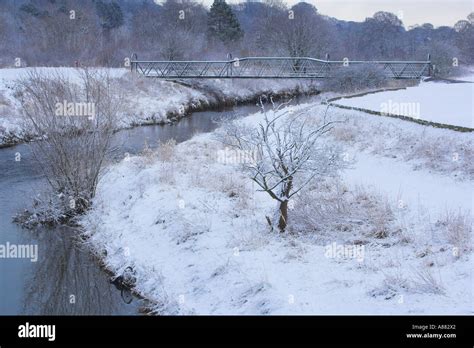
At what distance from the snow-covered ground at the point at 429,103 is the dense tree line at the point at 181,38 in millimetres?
5755

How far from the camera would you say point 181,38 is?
144 ft

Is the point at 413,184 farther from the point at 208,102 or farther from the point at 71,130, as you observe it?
the point at 208,102

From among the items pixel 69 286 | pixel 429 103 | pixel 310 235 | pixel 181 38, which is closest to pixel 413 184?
pixel 310 235

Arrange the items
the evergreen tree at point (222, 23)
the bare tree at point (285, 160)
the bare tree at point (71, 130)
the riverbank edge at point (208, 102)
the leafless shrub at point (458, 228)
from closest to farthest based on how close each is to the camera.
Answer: the leafless shrub at point (458, 228) → the bare tree at point (285, 160) → the bare tree at point (71, 130) → the riverbank edge at point (208, 102) → the evergreen tree at point (222, 23)

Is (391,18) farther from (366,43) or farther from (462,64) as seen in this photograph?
(462,64)

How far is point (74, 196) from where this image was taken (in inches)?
551

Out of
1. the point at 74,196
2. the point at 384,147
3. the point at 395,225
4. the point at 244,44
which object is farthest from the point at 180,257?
the point at 244,44

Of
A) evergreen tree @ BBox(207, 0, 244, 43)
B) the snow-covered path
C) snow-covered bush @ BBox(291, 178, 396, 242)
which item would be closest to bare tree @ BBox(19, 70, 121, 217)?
snow-covered bush @ BBox(291, 178, 396, 242)

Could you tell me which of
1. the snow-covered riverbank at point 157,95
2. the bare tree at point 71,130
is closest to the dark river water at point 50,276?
the bare tree at point 71,130

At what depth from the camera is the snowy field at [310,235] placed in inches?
299

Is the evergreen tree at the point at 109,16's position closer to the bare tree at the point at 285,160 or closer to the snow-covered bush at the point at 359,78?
the snow-covered bush at the point at 359,78

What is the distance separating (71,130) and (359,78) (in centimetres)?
2225
